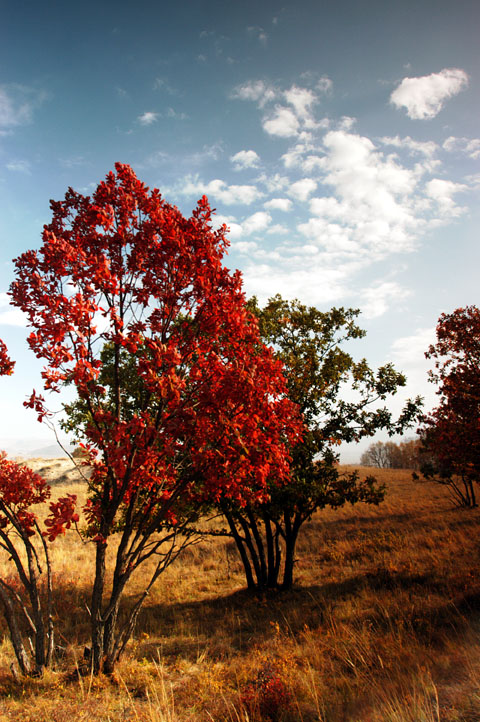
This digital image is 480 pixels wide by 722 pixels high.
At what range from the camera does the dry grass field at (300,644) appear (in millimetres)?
5309

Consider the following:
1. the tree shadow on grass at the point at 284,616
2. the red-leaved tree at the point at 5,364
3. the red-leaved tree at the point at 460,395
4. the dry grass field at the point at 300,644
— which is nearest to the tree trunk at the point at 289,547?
the tree shadow on grass at the point at 284,616

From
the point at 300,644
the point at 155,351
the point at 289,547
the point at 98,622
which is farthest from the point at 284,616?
the point at 155,351

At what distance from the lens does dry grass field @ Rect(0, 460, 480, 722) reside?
209 inches

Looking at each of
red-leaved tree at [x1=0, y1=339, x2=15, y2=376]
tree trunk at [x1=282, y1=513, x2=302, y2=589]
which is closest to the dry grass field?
tree trunk at [x1=282, y1=513, x2=302, y2=589]

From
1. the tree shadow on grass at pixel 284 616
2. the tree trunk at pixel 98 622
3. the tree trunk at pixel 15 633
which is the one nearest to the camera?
the tree trunk at pixel 15 633

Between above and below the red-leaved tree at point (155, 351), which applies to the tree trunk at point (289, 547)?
below

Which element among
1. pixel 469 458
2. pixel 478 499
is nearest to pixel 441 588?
pixel 469 458

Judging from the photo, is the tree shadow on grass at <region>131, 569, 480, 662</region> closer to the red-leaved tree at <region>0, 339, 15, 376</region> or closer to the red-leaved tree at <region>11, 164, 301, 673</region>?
the red-leaved tree at <region>11, 164, 301, 673</region>

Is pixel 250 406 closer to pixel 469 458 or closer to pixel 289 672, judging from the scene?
pixel 289 672

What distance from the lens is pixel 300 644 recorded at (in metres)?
8.20

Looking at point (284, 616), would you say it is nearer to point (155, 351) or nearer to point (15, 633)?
point (15, 633)

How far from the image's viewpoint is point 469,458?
39.3 ft

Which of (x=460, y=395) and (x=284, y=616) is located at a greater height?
(x=460, y=395)

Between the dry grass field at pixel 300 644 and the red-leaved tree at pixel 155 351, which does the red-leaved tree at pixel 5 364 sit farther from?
the dry grass field at pixel 300 644
